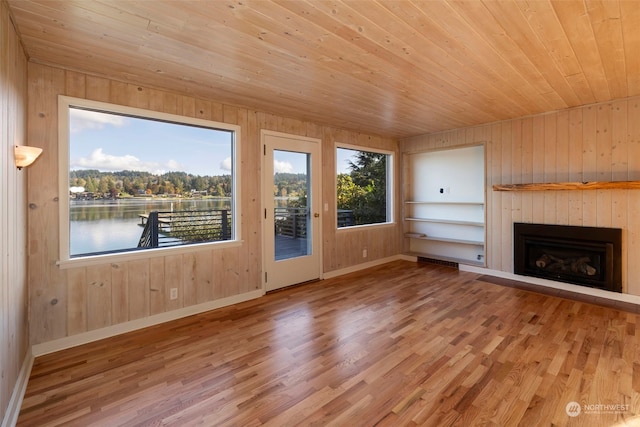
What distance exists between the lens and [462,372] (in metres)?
2.22

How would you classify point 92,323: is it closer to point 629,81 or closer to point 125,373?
point 125,373

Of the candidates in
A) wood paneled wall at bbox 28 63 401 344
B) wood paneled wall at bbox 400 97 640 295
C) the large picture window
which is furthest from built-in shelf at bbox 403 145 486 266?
the large picture window

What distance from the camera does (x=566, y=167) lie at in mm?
4117

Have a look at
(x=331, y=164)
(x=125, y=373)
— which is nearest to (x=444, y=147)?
(x=331, y=164)

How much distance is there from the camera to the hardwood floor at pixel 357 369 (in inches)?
71.7

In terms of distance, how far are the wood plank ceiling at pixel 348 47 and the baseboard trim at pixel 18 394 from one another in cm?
236

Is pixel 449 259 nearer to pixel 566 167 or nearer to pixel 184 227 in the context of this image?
pixel 566 167

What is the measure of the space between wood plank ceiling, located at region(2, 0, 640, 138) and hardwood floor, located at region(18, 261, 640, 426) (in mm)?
2478

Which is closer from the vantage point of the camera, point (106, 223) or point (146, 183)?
point (106, 223)

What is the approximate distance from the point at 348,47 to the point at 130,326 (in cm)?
329

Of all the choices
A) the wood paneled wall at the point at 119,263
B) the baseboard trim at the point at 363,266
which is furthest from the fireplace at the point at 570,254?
the wood paneled wall at the point at 119,263

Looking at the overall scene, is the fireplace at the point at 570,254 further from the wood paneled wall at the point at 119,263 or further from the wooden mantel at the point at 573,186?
the wood paneled wall at the point at 119,263

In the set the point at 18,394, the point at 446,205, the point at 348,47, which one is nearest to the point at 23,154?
the point at 18,394

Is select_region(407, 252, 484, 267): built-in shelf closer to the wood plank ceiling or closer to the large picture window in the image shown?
the wood plank ceiling
